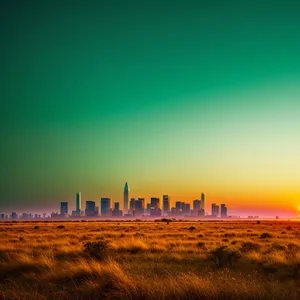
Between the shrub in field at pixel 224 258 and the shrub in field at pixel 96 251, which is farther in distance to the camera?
the shrub in field at pixel 96 251

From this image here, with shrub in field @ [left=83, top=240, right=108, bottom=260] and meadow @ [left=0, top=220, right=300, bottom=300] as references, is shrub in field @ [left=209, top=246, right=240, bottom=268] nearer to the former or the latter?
meadow @ [left=0, top=220, right=300, bottom=300]

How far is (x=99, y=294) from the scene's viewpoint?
8.83 meters

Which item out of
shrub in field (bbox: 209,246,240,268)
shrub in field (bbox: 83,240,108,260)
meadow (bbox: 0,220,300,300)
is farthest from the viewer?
shrub in field (bbox: 83,240,108,260)

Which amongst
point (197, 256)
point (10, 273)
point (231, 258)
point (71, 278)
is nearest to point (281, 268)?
point (231, 258)

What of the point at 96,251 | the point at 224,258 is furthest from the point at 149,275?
the point at 96,251

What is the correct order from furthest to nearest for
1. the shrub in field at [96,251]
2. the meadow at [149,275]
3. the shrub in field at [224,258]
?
the shrub in field at [96,251], the shrub in field at [224,258], the meadow at [149,275]

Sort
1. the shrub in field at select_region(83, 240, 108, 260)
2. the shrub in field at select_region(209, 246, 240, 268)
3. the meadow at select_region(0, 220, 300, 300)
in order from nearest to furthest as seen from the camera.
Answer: the meadow at select_region(0, 220, 300, 300)
the shrub in field at select_region(209, 246, 240, 268)
the shrub in field at select_region(83, 240, 108, 260)

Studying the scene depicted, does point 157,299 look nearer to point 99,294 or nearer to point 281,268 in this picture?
point 99,294

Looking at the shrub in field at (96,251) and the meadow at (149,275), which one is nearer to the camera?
the meadow at (149,275)

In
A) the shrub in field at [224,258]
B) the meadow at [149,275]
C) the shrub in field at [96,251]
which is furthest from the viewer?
the shrub in field at [96,251]

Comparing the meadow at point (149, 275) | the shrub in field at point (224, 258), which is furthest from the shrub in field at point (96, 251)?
the shrub in field at point (224, 258)

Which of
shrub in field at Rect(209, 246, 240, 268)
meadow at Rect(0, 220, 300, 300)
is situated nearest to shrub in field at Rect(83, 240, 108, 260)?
meadow at Rect(0, 220, 300, 300)

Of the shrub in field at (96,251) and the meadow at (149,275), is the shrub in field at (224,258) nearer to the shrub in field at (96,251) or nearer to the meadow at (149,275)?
the meadow at (149,275)

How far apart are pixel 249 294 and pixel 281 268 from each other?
8099 mm
